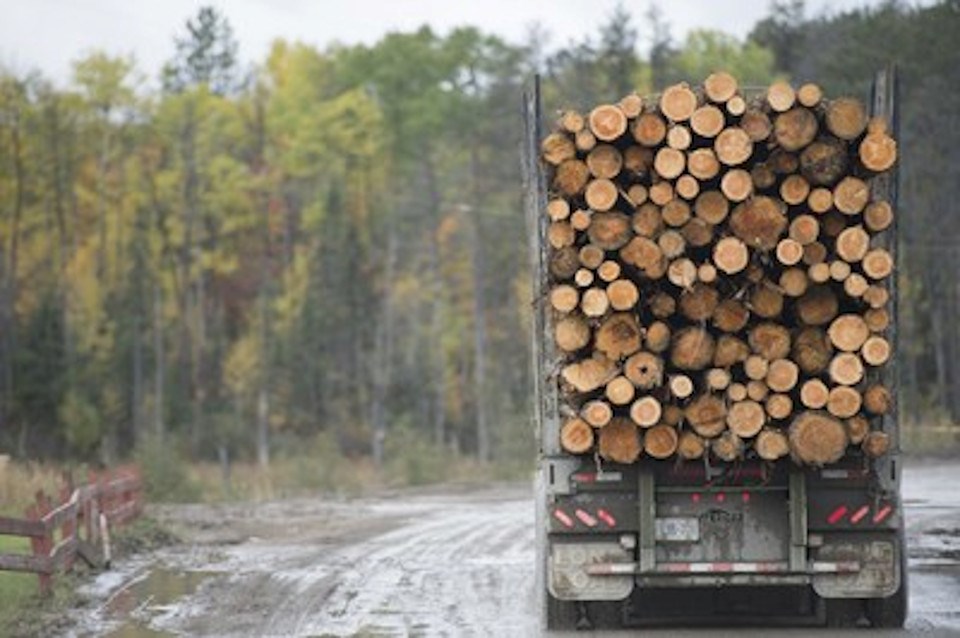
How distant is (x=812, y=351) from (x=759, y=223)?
0.98 meters

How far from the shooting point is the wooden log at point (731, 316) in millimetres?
12016

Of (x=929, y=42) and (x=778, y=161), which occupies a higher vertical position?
(x=929, y=42)

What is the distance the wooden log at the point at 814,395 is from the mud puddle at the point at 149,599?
Result: 17.8 ft

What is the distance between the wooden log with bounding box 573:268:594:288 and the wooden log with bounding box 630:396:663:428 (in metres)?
0.90

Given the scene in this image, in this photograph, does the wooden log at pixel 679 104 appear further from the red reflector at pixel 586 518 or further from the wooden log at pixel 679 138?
the red reflector at pixel 586 518

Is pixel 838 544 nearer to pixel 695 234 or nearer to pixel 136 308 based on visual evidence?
pixel 695 234

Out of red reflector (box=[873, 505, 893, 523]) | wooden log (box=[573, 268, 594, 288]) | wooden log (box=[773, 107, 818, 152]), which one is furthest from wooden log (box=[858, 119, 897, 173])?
red reflector (box=[873, 505, 893, 523])

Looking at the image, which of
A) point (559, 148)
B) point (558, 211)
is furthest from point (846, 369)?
point (559, 148)

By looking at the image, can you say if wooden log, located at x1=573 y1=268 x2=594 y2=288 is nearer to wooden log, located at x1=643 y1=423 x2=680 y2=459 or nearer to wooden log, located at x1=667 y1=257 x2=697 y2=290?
wooden log, located at x1=667 y1=257 x2=697 y2=290

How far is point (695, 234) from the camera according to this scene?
1203cm

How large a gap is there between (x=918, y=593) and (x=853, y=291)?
13.6ft

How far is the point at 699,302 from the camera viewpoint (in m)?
12.0

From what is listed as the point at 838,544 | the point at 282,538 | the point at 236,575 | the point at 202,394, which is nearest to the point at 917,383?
the point at 202,394

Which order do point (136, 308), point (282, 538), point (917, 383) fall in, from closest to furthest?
1. point (282, 538)
2. point (917, 383)
3. point (136, 308)
